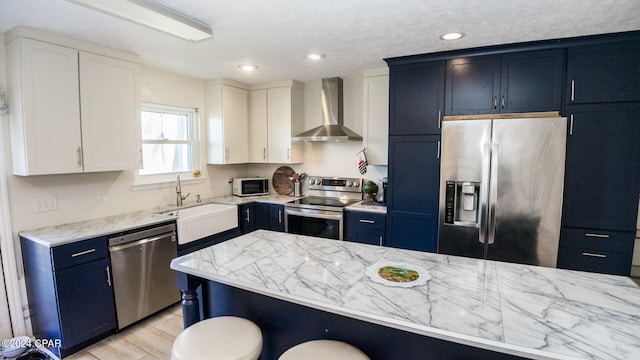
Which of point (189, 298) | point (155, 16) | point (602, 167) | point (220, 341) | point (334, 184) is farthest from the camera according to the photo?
point (334, 184)

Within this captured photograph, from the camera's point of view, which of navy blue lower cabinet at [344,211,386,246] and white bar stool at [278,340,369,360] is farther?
navy blue lower cabinet at [344,211,386,246]

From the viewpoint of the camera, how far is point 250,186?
169 inches

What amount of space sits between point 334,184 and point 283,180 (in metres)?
0.80

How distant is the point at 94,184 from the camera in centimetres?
291

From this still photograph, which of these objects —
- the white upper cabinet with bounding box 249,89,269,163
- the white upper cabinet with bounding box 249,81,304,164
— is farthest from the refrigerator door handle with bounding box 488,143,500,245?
the white upper cabinet with bounding box 249,89,269,163

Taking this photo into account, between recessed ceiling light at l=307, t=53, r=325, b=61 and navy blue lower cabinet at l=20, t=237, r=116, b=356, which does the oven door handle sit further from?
navy blue lower cabinet at l=20, t=237, r=116, b=356

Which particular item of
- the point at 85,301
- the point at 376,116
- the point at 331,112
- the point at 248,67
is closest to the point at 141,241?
the point at 85,301

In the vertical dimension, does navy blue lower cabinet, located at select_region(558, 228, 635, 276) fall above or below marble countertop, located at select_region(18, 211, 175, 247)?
below

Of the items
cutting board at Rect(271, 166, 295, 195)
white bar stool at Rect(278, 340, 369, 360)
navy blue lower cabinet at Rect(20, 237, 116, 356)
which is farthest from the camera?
cutting board at Rect(271, 166, 295, 195)

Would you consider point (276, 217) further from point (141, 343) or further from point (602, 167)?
point (602, 167)

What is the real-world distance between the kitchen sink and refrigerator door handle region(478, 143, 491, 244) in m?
2.57

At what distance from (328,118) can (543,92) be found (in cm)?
221

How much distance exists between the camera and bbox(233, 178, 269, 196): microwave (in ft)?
13.9

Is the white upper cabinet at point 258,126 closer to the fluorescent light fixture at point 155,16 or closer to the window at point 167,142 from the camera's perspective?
the window at point 167,142
